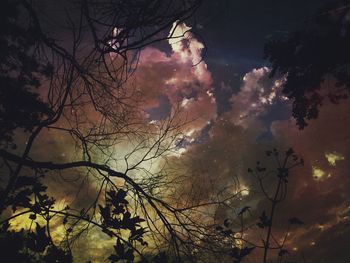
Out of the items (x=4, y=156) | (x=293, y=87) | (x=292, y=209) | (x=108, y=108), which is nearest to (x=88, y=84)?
(x=108, y=108)

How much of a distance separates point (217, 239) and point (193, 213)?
25.1 inches

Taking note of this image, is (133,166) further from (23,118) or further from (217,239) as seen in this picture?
(23,118)

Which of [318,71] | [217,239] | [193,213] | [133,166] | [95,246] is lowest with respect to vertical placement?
[217,239]

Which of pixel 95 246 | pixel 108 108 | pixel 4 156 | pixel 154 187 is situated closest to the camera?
pixel 4 156

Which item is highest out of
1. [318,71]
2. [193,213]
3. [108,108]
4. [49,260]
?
[318,71]

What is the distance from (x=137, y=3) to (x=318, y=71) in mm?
4629

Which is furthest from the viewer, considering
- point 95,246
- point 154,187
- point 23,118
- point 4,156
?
point 95,246

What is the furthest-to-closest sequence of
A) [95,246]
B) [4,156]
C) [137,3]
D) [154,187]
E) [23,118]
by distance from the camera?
[95,246]
[23,118]
[154,187]
[4,156]
[137,3]

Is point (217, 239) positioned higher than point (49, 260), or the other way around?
point (217, 239)

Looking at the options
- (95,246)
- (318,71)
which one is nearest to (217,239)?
(318,71)

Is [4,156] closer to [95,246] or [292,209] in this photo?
[95,246]

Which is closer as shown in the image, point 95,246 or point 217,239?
point 217,239

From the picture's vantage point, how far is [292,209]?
1674 inches

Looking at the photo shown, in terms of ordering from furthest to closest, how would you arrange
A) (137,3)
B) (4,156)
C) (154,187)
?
(154,187)
(4,156)
(137,3)
